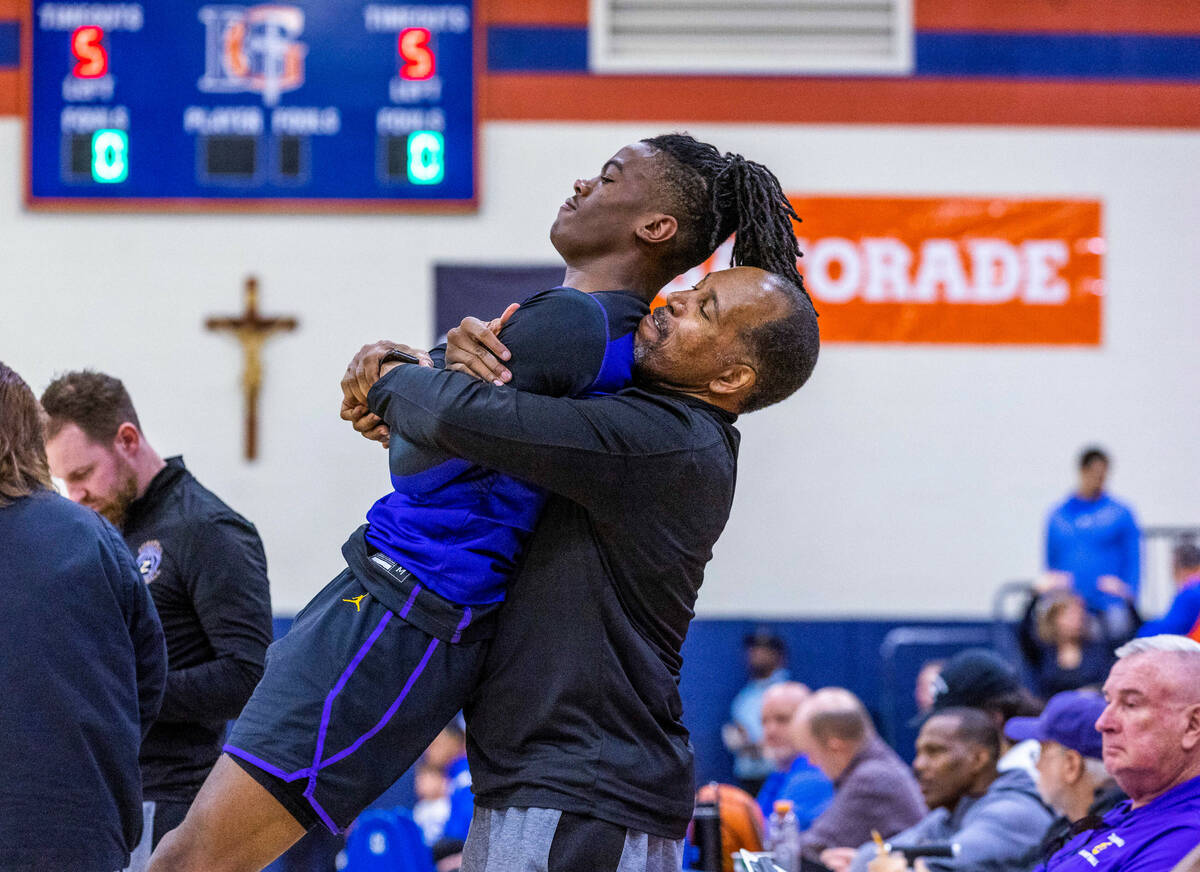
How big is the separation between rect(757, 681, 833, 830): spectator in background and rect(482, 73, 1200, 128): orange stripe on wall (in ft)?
15.1

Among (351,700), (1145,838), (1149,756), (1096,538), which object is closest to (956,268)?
(1096,538)

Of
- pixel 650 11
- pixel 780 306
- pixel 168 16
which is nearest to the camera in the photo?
pixel 780 306

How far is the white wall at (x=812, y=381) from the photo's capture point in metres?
9.84

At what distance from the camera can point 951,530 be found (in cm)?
1004

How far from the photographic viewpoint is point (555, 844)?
2355 mm

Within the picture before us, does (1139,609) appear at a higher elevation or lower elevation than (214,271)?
lower

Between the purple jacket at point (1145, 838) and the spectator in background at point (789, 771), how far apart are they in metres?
2.22

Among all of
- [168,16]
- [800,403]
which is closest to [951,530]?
[800,403]

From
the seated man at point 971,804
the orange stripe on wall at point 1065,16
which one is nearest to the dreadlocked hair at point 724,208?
the seated man at point 971,804

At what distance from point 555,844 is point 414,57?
26.2 feet

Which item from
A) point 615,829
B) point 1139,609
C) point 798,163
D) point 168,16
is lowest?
point 1139,609

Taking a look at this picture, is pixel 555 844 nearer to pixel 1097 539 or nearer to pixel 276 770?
pixel 276 770

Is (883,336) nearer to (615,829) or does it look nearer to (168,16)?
(168,16)

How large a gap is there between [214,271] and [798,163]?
13.4 feet
